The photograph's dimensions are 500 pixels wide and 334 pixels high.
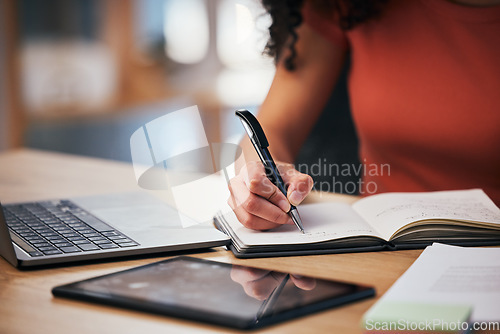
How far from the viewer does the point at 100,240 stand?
0.72 metres

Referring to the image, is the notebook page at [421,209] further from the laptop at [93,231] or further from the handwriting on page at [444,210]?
the laptop at [93,231]

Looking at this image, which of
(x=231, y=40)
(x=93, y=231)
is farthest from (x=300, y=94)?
(x=231, y=40)

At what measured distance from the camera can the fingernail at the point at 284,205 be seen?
755 millimetres

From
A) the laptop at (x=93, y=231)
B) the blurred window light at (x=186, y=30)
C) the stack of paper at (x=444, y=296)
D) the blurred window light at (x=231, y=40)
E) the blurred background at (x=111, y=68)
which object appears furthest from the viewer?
the blurred window light at (x=231, y=40)

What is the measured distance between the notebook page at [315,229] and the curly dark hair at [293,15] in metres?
0.52

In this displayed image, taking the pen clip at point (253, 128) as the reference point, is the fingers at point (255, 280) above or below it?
below

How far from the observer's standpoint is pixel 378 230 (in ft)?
2.55

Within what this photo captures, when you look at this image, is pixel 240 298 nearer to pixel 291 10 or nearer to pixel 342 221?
pixel 342 221

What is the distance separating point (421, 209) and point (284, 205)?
0.63 ft

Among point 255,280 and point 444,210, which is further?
point 444,210

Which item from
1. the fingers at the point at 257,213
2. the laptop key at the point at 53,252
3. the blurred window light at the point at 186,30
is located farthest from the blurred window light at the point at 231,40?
the laptop key at the point at 53,252

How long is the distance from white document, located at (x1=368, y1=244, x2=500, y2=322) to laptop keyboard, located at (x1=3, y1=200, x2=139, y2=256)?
0.33 meters

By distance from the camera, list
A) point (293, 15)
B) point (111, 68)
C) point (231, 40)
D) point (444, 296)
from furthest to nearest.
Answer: point (231, 40)
point (111, 68)
point (293, 15)
point (444, 296)

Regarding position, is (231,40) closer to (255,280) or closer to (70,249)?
(70,249)
